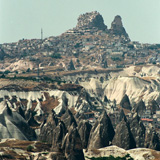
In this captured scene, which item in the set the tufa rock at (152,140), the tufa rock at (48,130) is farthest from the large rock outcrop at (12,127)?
the tufa rock at (152,140)

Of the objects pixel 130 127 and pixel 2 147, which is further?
pixel 130 127

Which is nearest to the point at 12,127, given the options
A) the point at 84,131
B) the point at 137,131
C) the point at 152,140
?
the point at 84,131

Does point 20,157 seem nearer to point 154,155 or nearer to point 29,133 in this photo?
→ point 154,155

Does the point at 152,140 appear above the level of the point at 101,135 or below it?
below

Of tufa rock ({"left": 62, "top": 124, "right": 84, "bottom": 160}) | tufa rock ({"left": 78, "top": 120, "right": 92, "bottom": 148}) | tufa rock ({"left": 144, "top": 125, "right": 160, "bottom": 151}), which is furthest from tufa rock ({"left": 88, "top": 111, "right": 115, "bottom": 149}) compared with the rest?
tufa rock ({"left": 62, "top": 124, "right": 84, "bottom": 160})

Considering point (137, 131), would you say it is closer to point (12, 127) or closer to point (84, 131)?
point (84, 131)

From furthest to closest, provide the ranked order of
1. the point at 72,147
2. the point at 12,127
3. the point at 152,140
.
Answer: the point at 12,127 → the point at 152,140 → the point at 72,147

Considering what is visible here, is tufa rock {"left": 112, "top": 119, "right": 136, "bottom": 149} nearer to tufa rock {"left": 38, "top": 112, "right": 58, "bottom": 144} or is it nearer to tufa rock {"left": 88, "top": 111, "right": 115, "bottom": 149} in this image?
tufa rock {"left": 88, "top": 111, "right": 115, "bottom": 149}

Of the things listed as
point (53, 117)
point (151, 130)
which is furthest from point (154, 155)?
point (53, 117)
